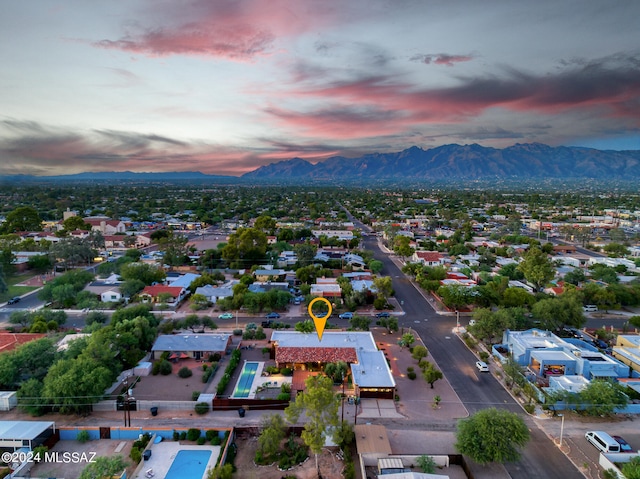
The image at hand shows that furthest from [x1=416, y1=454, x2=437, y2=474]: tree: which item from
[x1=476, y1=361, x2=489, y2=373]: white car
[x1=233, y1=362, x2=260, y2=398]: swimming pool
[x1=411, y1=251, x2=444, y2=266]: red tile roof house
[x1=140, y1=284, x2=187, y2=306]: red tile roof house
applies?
[x1=411, y1=251, x2=444, y2=266]: red tile roof house

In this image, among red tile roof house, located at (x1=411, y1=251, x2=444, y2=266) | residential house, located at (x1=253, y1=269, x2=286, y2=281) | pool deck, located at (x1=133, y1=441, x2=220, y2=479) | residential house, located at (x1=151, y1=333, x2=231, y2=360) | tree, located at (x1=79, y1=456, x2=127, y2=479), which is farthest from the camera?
red tile roof house, located at (x1=411, y1=251, x2=444, y2=266)

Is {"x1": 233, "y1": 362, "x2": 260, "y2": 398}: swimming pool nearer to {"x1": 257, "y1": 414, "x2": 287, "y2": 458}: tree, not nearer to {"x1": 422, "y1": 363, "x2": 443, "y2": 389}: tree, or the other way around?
{"x1": 257, "y1": 414, "x2": 287, "y2": 458}: tree

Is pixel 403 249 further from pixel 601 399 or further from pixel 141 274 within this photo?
pixel 601 399

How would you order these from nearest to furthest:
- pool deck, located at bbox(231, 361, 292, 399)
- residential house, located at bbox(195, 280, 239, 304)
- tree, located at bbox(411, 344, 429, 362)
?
pool deck, located at bbox(231, 361, 292, 399)
tree, located at bbox(411, 344, 429, 362)
residential house, located at bbox(195, 280, 239, 304)

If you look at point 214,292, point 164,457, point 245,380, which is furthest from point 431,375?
point 214,292

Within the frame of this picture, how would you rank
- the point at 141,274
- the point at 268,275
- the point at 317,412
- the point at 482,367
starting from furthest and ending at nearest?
the point at 268,275 < the point at 141,274 < the point at 482,367 < the point at 317,412
